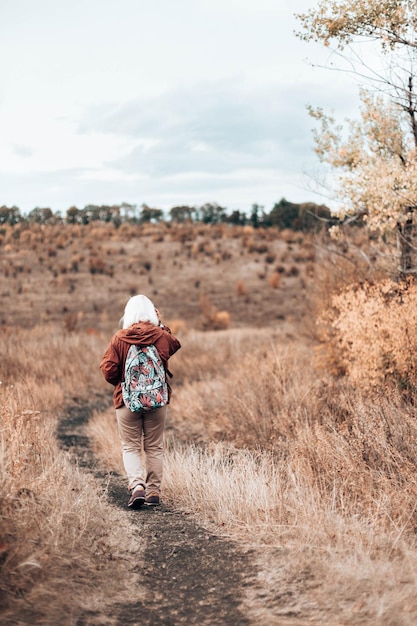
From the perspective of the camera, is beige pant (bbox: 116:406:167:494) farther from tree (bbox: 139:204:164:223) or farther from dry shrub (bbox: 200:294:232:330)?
tree (bbox: 139:204:164:223)

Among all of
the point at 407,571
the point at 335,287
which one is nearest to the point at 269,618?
the point at 407,571

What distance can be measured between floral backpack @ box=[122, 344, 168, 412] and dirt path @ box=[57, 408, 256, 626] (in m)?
0.92

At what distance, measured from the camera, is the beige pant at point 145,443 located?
6.00 m

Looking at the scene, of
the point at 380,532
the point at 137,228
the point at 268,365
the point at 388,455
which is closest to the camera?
the point at 380,532

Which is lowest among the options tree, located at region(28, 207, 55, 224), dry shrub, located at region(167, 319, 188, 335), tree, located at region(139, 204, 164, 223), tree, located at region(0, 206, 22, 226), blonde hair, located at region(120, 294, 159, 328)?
dry shrub, located at region(167, 319, 188, 335)

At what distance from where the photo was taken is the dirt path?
3.63 metres

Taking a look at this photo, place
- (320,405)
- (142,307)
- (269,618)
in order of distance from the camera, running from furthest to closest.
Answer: (320,405), (142,307), (269,618)

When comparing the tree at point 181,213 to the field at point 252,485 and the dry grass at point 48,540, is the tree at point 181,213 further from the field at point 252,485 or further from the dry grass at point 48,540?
the dry grass at point 48,540

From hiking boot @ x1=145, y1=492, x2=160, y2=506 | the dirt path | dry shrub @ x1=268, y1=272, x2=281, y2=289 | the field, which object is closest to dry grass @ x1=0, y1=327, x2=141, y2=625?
the field

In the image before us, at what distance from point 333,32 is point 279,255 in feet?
95.2

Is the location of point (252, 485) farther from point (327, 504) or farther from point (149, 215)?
point (149, 215)

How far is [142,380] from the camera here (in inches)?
227

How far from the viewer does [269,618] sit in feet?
11.7

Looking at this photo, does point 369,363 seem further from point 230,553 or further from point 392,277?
point 230,553
